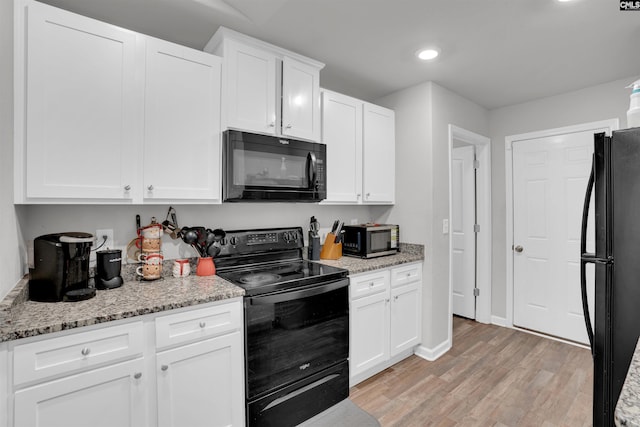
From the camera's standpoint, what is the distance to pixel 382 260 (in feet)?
8.53

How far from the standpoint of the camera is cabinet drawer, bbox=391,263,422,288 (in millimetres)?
2600

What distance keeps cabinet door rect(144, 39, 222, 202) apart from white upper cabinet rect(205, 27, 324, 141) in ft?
0.33

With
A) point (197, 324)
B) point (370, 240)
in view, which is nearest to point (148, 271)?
point (197, 324)

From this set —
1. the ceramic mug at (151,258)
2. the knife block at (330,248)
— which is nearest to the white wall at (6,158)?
the ceramic mug at (151,258)

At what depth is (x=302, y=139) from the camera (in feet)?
7.59

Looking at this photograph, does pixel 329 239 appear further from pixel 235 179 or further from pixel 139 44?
pixel 139 44

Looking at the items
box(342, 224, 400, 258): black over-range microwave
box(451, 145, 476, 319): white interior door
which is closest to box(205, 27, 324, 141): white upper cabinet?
box(342, 224, 400, 258): black over-range microwave

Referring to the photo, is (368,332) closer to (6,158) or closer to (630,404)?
(630,404)

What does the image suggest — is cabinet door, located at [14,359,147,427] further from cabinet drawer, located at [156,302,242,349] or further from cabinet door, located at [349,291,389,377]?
cabinet door, located at [349,291,389,377]

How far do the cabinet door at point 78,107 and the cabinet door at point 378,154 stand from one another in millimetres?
1806

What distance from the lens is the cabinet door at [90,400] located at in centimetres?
119

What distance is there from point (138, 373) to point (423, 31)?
8.10 ft

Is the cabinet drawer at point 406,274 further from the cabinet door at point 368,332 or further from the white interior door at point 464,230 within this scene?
the white interior door at point 464,230

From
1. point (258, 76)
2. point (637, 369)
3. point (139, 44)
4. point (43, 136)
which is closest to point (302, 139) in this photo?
point (258, 76)
